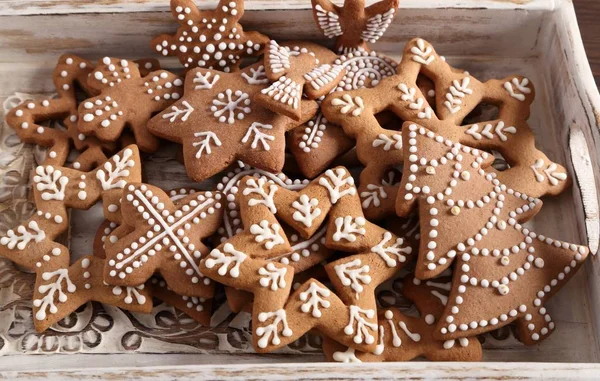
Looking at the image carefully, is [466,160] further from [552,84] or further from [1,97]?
[1,97]

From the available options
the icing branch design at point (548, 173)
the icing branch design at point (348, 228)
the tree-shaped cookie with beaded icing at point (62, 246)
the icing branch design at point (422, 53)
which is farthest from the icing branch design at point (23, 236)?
the icing branch design at point (548, 173)

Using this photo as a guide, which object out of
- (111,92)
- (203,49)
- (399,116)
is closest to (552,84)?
(399,116)

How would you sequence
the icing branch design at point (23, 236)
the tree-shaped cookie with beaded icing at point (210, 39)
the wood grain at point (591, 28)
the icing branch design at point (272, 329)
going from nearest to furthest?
the icing branch design at point (272, 329) < the icing branch design at point (23, 236) < the tree-shaped cookie with beaded icing at point (210, 39) < the wood grain at point (591, 28)

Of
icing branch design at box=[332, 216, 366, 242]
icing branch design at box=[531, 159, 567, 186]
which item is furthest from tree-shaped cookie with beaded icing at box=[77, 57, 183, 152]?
icing branch design at box=[531, 159, 567, 186]

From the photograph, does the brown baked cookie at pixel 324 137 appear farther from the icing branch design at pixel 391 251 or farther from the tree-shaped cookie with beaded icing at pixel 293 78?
the icing branch design at pixel 391 251

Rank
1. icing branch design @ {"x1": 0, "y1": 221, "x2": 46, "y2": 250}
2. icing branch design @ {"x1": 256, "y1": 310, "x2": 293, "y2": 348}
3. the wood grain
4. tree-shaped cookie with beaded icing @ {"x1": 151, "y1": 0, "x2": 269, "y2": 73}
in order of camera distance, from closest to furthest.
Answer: icing branch design @ {"x1": 256, "y1": 310, "x2": 293, "y2": 348}, icing branch design @ {"x1": 0, "y1": 221, "x2": 46, "y2": 250}, tree-shaped cookie with beaded icing @ {"x1": 151, "y1": 0, "x2": 269, "y2": 73}, the wood grain

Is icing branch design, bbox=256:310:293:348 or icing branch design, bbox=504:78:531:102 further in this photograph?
icing branch design, bbox=504:78:531:102

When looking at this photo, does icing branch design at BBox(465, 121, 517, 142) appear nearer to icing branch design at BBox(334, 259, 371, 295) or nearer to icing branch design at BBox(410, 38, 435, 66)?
icing branch design at BBox(410, 38, 435, 66)
